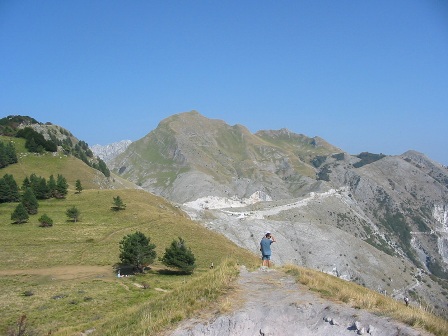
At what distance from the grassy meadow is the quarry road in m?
1.62

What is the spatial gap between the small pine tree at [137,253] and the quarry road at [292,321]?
3057cm

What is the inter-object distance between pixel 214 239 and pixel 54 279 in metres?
29.9

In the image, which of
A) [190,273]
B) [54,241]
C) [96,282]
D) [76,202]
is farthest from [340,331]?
[76,202]

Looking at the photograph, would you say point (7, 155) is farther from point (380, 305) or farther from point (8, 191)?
point (380, 305)

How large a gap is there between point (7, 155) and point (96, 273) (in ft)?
259

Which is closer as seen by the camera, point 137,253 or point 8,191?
point 137,253

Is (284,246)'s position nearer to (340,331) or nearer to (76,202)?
(76,202)

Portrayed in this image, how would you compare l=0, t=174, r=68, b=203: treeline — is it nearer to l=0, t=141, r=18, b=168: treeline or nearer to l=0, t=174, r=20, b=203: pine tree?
l=0, t=174, r=20, b=203: pine tree

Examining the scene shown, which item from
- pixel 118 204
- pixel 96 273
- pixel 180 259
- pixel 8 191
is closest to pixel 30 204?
pixel 8 191

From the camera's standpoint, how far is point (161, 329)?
13.6 m

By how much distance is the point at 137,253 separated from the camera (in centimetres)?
4278

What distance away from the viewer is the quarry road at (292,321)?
1155cm

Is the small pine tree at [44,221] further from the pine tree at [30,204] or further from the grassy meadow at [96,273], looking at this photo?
the pine tree at [30,204]

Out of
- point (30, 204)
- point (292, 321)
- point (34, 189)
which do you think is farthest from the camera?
point (34, 189)
